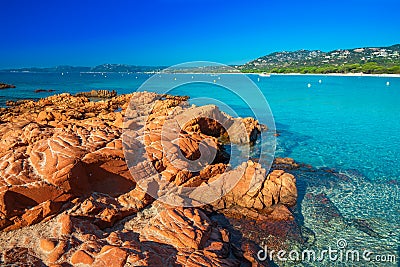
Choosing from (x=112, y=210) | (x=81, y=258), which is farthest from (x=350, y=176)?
(x=81, y=258)

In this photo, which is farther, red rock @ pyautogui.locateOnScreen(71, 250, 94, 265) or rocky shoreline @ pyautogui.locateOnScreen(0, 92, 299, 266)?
rocky shoreline @ pyautogui.locateOnScreen(0, 92, 299, 266)

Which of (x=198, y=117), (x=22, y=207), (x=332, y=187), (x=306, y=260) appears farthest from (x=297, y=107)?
(x=22, y=207)

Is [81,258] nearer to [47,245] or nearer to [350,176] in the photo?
[47,245]

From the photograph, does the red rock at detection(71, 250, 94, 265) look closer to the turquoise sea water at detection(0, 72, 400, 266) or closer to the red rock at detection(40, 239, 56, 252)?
the red rock at detection(40, 239, 56, 252)

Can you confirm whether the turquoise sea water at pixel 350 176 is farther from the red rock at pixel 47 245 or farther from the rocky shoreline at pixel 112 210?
the red rock at pixel 47 245

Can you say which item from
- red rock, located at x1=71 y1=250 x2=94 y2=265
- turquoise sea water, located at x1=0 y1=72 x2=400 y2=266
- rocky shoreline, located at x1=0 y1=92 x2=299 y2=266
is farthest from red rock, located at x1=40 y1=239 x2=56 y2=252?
turquoise sea water, located at x1=0 y1=72 x2=400 y2=266

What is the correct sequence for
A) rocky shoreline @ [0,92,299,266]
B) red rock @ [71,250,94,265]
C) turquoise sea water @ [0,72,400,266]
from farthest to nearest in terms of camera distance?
turquoise sea water @ [0,72,400,266] < rocky shoreline @ [0,92,299,266] < red rock @ [71,250,94,265]

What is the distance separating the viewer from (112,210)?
7.90 metres

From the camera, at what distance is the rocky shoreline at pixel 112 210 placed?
19.7 feet

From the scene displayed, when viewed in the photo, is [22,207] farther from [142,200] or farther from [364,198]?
[364,198]

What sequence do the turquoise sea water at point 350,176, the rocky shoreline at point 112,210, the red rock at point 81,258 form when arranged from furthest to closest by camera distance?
the turquoise sea water at point 350,176, the rocky shoreline at point 112,210, the red rock at point 81,258

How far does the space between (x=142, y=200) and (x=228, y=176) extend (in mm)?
3428

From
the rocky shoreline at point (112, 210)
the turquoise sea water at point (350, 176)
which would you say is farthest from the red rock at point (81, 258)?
the turquoise sea water at point (350, 176)

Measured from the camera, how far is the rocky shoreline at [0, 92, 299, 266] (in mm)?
6004
